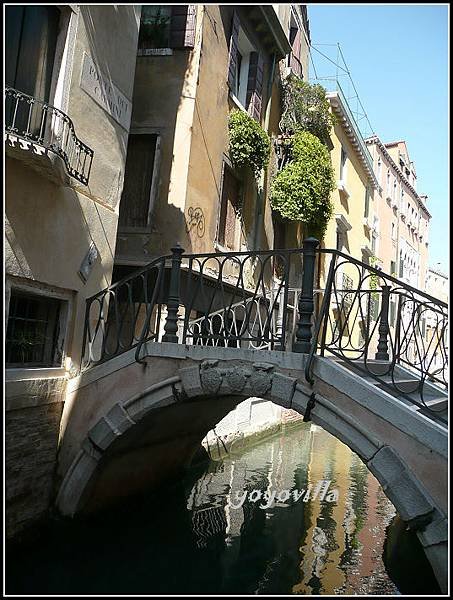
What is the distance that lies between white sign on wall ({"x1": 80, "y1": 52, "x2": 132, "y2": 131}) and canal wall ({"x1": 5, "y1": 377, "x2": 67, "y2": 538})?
330 cm

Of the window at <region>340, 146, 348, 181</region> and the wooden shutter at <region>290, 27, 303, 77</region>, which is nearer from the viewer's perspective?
the wooden shutter at <region>290, 27, 303, 77</region>

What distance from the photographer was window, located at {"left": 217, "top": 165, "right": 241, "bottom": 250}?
10.5 metres

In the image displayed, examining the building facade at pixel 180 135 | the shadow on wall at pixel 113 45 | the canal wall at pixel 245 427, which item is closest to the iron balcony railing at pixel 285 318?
the building facade at pixel 180 135

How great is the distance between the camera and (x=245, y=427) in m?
12.7

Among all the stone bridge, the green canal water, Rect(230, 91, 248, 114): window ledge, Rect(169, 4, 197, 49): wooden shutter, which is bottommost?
the green canal water

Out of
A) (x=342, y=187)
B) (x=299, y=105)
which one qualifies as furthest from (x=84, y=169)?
(x=342, y=187)

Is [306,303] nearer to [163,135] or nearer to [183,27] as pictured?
[163,135]

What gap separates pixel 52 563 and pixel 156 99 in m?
7.10

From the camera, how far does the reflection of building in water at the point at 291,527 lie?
5.92 m

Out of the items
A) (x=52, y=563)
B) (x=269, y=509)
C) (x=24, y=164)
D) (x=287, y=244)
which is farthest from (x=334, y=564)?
(x=287, y=244)

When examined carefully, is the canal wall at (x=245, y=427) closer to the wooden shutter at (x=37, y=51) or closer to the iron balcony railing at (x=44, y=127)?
the iron balcony railing at (x=44, y=127)

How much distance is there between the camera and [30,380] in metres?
5.70

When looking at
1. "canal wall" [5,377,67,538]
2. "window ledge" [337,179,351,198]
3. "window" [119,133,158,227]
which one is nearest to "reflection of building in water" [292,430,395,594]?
"canal wall" [5,377,67,538]

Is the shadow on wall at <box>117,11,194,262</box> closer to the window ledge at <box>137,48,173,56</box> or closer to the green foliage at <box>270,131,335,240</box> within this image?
the window ledge at <box>137,48,173,56</box>
